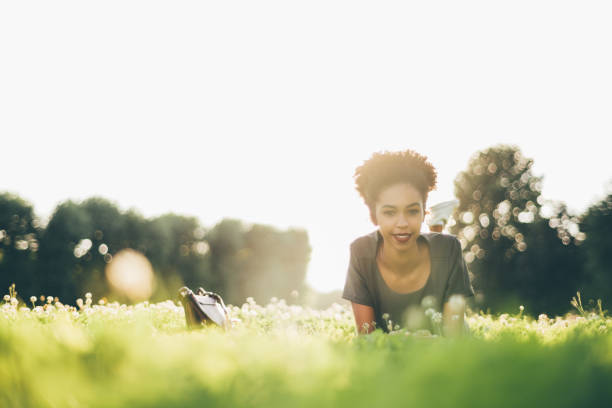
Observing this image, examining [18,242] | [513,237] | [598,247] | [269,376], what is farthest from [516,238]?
[269,376]

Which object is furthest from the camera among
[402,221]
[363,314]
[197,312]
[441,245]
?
[441,245]

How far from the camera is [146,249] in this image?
93.0 ft

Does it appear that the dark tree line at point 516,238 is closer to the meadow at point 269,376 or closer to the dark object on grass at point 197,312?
the dark object on grass at point 197,312

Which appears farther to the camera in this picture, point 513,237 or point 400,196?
point 513,237

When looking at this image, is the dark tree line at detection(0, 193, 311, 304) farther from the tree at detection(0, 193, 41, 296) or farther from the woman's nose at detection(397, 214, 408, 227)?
the woman's nose at detection(397, 214, 408, 227)

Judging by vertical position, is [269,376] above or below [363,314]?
above

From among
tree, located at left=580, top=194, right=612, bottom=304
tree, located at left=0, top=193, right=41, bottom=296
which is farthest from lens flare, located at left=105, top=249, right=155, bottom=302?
tree, located at left=580, top=194, right=612, bottom=304

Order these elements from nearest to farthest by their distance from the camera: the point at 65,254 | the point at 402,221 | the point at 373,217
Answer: the point at 402,221
the point at 373,217
the point at 65,254

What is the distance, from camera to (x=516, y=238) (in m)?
33.4

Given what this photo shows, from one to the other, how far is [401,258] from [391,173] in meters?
1.06

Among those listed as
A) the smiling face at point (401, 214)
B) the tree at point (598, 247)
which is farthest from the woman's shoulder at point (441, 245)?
the tree at point (598, 247)

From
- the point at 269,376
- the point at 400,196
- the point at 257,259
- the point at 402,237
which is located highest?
the point at 400,196

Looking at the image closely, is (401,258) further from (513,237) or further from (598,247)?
(513,237)

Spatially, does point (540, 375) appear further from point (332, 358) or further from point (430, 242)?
point (430, 242)
